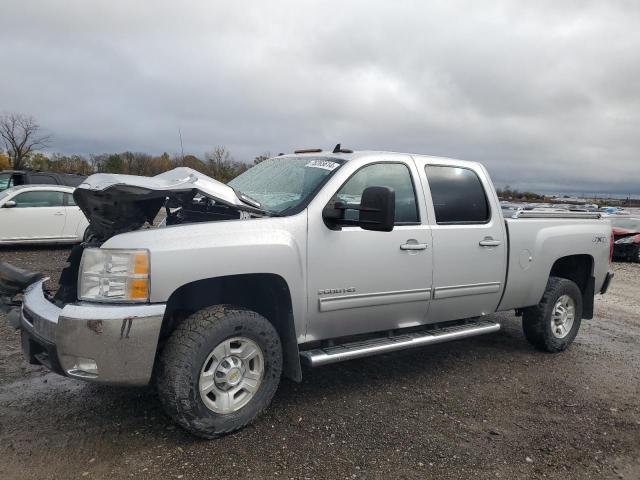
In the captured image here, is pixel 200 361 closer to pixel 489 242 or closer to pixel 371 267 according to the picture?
pixel 371 267

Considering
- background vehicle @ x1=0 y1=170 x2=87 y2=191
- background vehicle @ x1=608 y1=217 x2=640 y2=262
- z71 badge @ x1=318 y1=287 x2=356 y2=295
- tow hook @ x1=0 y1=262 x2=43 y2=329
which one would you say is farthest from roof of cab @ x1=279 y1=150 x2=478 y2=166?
background vehicle @ x1=608 y1=217 x2=640 y2=262

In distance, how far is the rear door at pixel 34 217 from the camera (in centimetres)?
1126

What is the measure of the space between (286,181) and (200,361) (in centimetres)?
173

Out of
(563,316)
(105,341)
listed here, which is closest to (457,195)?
(563,316)

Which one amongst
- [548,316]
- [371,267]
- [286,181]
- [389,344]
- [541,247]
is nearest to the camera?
[371,267]

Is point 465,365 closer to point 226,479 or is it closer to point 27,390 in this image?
point 226,479

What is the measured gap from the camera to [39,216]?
456 inches

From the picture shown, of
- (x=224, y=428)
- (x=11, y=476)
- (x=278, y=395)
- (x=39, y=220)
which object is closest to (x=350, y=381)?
(x=278, y=395)

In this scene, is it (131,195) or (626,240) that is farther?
(626,240)

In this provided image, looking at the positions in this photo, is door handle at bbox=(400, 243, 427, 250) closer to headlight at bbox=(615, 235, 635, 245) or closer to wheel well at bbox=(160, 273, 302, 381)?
wheel well at bbox=(160, 273, 302, 381)

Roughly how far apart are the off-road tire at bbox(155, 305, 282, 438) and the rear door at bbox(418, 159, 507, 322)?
5.64ft

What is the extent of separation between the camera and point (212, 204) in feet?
13.3

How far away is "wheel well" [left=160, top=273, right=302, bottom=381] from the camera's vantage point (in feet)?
11.3

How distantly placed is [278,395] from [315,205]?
63.2 inches
